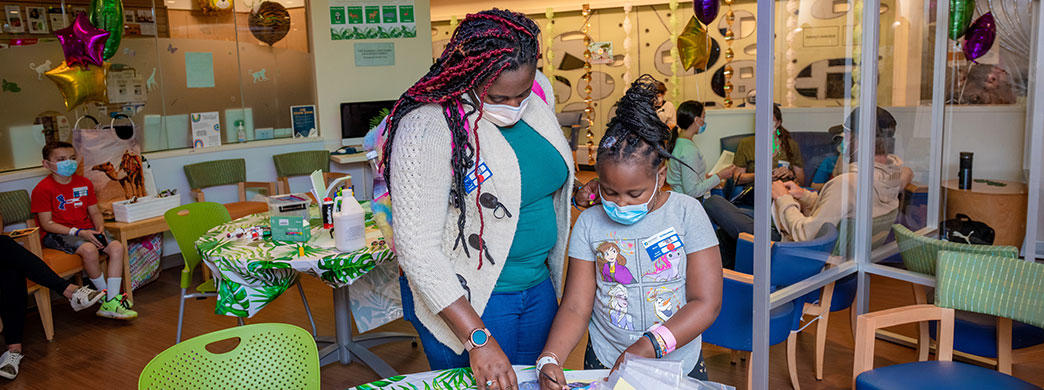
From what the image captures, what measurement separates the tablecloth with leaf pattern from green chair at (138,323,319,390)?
115cm

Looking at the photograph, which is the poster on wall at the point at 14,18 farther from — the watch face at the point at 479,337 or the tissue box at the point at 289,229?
the watch face at the point at 479,337

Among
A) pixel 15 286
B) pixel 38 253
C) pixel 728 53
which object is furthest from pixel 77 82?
pixel 728 53

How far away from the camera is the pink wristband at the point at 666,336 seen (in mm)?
1588

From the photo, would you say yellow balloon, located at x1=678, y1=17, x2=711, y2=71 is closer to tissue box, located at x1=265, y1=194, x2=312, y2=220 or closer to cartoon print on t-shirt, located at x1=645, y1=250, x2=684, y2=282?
tissue box, located at x1=265, y1=194, x2=312, y2=220

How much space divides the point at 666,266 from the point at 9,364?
3.65 m

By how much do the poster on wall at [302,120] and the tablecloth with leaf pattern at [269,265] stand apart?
4.23 meters

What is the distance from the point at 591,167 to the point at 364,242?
310 inches

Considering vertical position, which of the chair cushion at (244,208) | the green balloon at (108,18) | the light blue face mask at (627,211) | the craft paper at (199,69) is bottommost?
the chair cushion at (244,208)

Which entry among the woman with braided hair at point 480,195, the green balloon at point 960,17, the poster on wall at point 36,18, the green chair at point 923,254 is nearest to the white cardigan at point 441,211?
the woman with braided hair at point 480,195

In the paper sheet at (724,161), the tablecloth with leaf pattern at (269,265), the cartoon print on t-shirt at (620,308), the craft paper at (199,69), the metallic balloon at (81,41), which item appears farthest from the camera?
the craft paper at (199,69)

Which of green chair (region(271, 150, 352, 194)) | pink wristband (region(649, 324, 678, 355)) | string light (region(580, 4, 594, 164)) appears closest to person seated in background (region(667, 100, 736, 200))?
pink wristband (region(649, 324, 678, 355))

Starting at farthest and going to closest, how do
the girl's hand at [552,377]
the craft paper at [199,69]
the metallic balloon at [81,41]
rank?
the craft paper at [199,69] < the metallic balloon at [81,41] < the girl's hand at [552,377]

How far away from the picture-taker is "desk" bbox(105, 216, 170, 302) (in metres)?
4.90

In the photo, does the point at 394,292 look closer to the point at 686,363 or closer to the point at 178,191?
the point at 686,363
